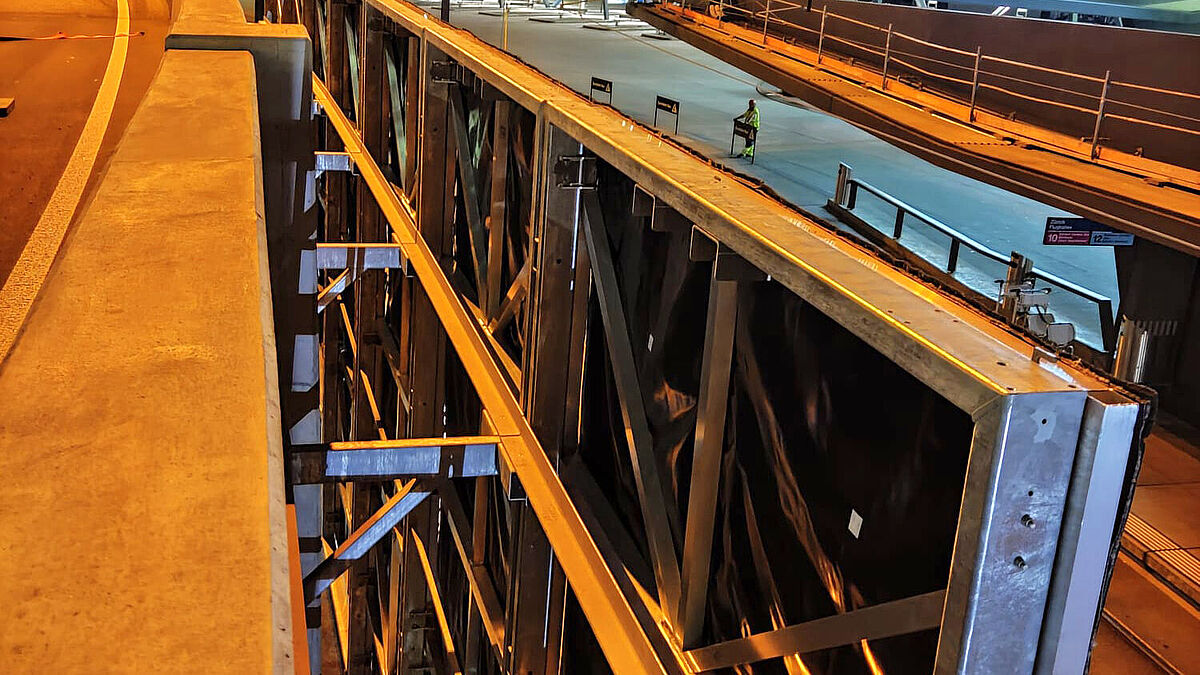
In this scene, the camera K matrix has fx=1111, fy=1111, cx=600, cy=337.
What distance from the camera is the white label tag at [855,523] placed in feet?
6.56

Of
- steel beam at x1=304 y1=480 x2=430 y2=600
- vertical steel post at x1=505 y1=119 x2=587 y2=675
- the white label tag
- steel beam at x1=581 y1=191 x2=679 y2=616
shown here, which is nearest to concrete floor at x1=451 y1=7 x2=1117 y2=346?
vertical steel post at x1=505 y1=119 x2=587 y2=675

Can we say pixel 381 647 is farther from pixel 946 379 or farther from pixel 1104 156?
pixel 946 379

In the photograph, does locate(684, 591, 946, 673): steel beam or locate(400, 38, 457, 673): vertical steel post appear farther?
locate(400, 38, 457, 673): vertical steel post

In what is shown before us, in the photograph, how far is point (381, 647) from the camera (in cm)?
830

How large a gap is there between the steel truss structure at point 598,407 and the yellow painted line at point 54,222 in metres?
1.88

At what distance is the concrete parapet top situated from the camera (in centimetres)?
113

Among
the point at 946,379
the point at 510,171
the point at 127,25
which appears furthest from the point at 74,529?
the point at 127,25

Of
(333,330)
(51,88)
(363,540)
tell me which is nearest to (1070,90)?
(333,330)

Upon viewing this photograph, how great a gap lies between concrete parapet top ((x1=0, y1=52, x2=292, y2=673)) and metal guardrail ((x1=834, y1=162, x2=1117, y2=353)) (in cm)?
694

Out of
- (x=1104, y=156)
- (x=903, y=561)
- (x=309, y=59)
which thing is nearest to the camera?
(x=903, y=561)

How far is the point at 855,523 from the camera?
2014 mm

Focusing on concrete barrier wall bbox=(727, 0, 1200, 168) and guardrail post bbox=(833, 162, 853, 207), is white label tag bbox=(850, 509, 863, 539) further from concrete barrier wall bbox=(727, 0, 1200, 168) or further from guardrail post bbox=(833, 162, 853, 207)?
guardrail post bbox=(833, 162, 853, 207)

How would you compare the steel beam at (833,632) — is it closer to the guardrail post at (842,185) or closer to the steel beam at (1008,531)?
the steel beam at (1008,531)

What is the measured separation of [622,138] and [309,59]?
2547 millimetres
